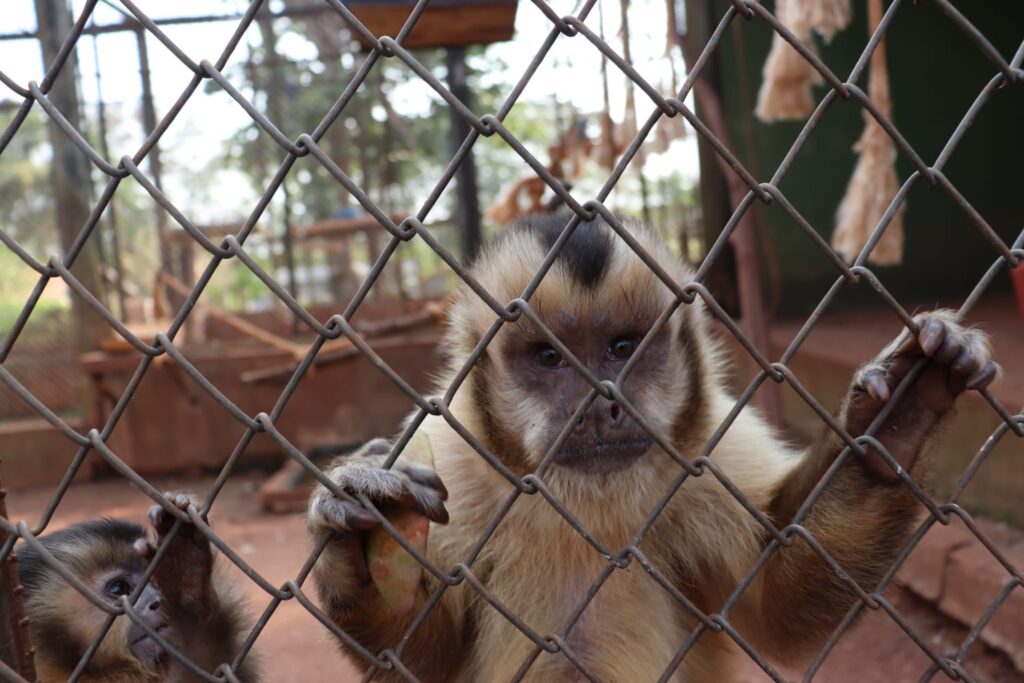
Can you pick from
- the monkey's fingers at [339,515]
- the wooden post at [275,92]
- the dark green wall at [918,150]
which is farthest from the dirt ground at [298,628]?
the dark green wall at [918,150]

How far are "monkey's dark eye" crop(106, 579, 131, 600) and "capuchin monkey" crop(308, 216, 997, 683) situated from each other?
838 mm

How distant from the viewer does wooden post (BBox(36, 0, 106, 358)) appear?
820 centimetres

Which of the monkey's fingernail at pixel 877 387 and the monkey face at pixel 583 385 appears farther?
the monkey face at pixel 583 385

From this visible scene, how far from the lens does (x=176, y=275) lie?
34.4 ft

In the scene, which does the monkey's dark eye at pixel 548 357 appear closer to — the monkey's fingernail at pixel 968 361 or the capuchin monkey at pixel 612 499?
the capuchin monkey at pixel 612 499

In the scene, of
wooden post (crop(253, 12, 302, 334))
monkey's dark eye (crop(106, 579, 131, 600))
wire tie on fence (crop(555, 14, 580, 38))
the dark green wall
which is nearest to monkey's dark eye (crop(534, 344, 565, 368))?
wire tie on fence (crop(555, 14, 580, 38))

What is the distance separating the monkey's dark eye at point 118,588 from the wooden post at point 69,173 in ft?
20.6

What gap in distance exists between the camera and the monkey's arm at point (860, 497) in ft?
6.22

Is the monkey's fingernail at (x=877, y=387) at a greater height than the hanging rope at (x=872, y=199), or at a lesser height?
lesser

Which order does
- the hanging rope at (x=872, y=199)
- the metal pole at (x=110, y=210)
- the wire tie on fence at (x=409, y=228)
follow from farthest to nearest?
1. the metal pole at (x=110, y=210)
2. the hanging rope at (x=872, y=199)
3. the wire tie on fence at (x=409, y=228)

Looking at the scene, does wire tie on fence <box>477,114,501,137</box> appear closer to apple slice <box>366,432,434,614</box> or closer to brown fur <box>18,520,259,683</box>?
apple slice <box>366,432,434,614</box>

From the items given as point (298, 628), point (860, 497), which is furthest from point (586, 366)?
point (298, 628)

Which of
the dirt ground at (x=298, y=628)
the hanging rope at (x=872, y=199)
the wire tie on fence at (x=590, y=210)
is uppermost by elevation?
the hanging rope at (x=872, y=199)

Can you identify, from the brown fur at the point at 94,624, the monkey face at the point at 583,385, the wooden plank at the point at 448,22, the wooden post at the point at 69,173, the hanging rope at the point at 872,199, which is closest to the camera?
the monkey face at the point at 583,385
